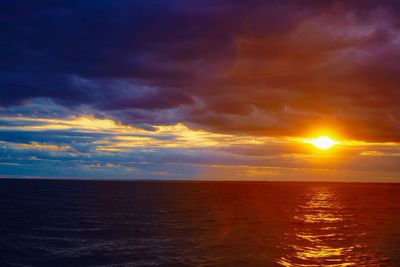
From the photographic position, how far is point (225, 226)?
59219 millimetres

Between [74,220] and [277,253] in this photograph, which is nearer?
[277,253]

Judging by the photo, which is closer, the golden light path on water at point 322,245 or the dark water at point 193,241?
the dark water at point 193,241

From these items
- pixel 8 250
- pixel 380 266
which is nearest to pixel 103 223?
pixel 8 250

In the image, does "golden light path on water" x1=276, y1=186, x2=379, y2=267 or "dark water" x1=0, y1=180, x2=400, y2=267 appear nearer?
"dark water" x1=0, y1=180, x2=400, y2=267

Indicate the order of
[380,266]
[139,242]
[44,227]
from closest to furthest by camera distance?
1. [380,266]
2. [139,242]
3. [44,227]

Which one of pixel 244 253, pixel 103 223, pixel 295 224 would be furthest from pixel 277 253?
pixel 103 223

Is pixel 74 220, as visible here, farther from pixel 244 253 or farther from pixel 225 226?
pixel 244 253

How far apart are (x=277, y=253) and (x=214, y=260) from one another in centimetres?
690

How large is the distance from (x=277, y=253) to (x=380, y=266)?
9.06 metres

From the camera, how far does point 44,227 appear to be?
56469mm

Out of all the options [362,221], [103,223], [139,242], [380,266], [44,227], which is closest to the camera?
[380,266]

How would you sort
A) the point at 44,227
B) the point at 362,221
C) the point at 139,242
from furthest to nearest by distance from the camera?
the point at 362,221 → the point at 44,227 → the point at 139,242

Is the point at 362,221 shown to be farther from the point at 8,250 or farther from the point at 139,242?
the point at 8,250

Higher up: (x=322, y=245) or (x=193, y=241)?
(x=193, y=241)
